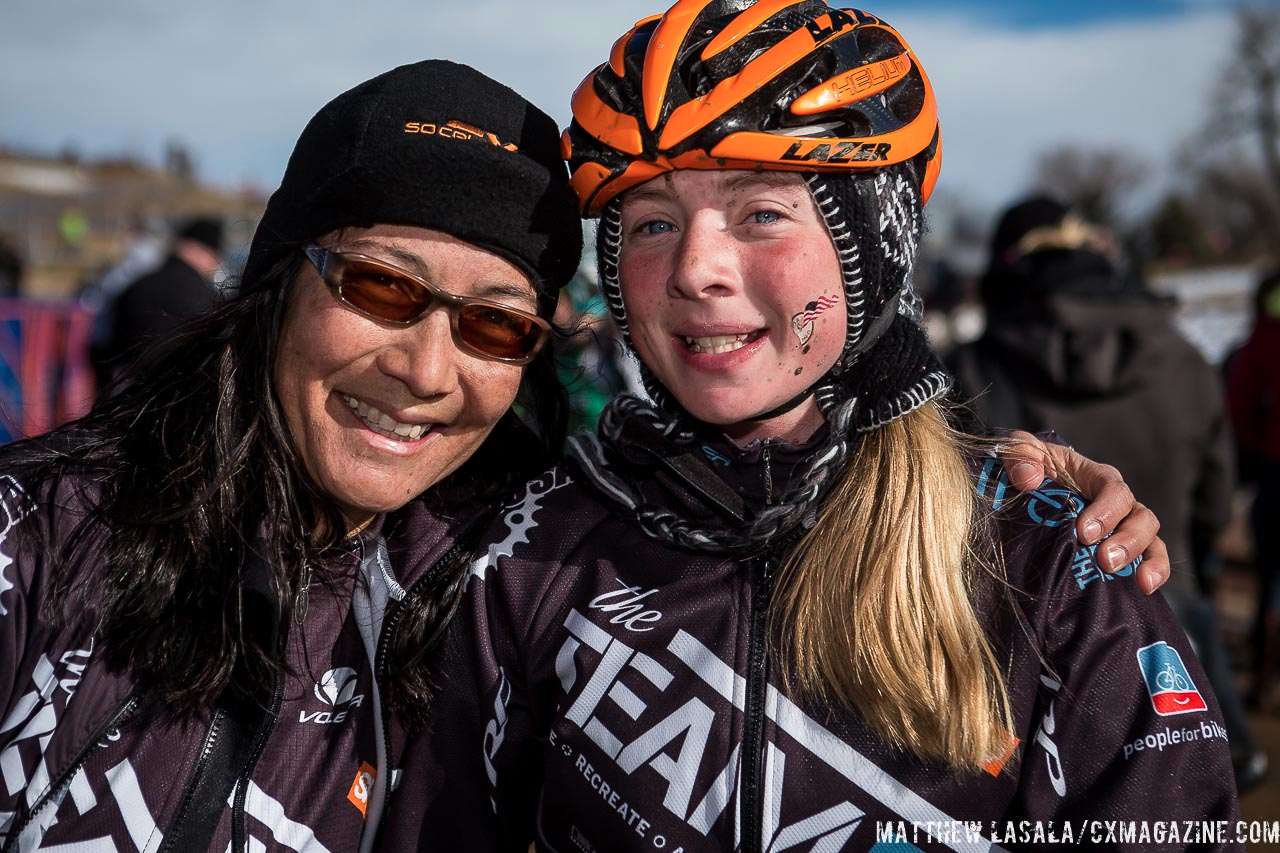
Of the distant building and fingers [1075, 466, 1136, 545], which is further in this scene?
the distant building

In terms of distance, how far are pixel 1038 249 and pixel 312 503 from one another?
350cm

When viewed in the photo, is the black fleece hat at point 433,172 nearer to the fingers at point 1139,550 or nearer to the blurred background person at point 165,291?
the fingers at point 1139,550

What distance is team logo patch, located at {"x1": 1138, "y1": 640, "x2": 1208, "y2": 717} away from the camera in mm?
1631

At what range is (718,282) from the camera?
191cm

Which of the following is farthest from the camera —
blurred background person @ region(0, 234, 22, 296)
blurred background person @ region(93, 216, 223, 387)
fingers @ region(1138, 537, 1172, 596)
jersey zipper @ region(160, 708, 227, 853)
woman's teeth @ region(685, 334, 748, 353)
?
blurred background person @ region(0, 234, 22, 296)

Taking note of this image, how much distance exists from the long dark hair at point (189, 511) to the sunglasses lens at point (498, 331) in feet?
1.24

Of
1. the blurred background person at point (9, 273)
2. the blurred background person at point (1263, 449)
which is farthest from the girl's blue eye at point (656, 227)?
the blurred background person at point (9, 273)

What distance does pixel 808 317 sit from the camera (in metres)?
1.94

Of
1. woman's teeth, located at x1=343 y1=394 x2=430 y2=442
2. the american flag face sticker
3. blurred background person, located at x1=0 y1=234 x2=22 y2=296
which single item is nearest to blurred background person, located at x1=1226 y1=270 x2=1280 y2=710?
the american flag face sticker

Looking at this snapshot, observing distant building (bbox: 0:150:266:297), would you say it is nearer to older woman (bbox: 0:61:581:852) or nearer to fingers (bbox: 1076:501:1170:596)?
older woman (bbox: 0:61:581:852)

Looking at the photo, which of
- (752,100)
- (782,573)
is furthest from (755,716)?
(752,100)

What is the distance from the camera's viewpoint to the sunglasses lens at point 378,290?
2.01 m

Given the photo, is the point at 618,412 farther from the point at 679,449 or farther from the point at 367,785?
the point at 367,785

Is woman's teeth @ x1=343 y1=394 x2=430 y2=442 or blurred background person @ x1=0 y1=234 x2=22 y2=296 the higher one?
woman's teeth @ x1=343 y1=394 x2=430 y2=442
